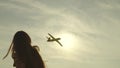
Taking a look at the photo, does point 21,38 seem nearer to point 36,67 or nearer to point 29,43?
point 29,43

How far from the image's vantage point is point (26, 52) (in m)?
9.91

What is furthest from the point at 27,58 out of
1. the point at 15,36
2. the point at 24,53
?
the point at 15,36

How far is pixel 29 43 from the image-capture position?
34.0ft

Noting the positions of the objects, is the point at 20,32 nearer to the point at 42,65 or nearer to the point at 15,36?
the point at 15,36

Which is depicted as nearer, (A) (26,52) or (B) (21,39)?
(A) (26,52)

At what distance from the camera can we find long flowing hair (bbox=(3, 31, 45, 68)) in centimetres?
989

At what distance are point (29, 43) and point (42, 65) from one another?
758mm

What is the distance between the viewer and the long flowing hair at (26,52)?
9886mm

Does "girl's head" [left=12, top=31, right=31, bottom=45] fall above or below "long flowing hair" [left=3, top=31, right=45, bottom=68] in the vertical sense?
above

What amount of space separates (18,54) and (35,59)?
0.49 meters

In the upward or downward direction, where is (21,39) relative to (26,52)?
upward

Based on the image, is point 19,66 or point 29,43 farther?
point 29,43

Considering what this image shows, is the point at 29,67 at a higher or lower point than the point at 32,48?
lower

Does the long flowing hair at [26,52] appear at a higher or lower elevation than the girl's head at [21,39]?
lower
